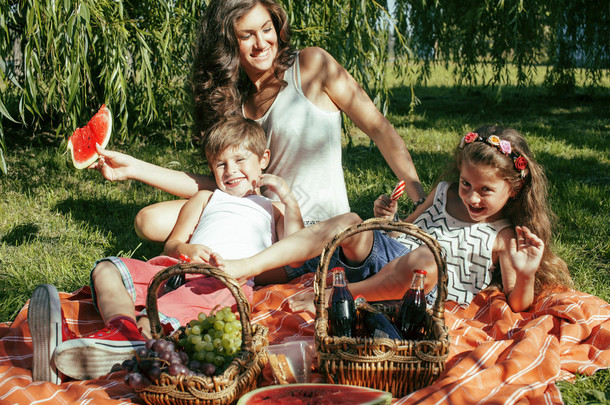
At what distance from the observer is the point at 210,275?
186 centimetres

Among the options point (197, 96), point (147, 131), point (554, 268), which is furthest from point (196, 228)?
point (147, 131)

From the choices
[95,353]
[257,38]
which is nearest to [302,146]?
[257,38]

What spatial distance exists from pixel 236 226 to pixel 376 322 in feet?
3.21

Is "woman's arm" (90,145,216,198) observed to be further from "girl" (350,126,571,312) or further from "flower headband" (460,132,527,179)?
"flower headband" (460,132,527,179)

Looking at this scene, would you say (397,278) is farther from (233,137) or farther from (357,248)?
(233,137)

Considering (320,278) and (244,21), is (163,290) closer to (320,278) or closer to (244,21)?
(320,278)

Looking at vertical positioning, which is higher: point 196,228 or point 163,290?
point 196,228

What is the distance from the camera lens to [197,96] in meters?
3.22

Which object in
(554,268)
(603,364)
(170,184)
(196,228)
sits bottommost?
(603,364)

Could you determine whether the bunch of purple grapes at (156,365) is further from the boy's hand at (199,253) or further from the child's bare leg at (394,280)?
the child's bare leg at (394,280)

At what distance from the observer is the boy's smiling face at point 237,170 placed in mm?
2879

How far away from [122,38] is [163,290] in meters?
1.79

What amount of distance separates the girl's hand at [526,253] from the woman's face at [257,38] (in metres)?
1.57

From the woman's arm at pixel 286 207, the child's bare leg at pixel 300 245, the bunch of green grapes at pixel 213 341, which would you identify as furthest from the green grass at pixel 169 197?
the bunch of green grapes at pixel 213 341
